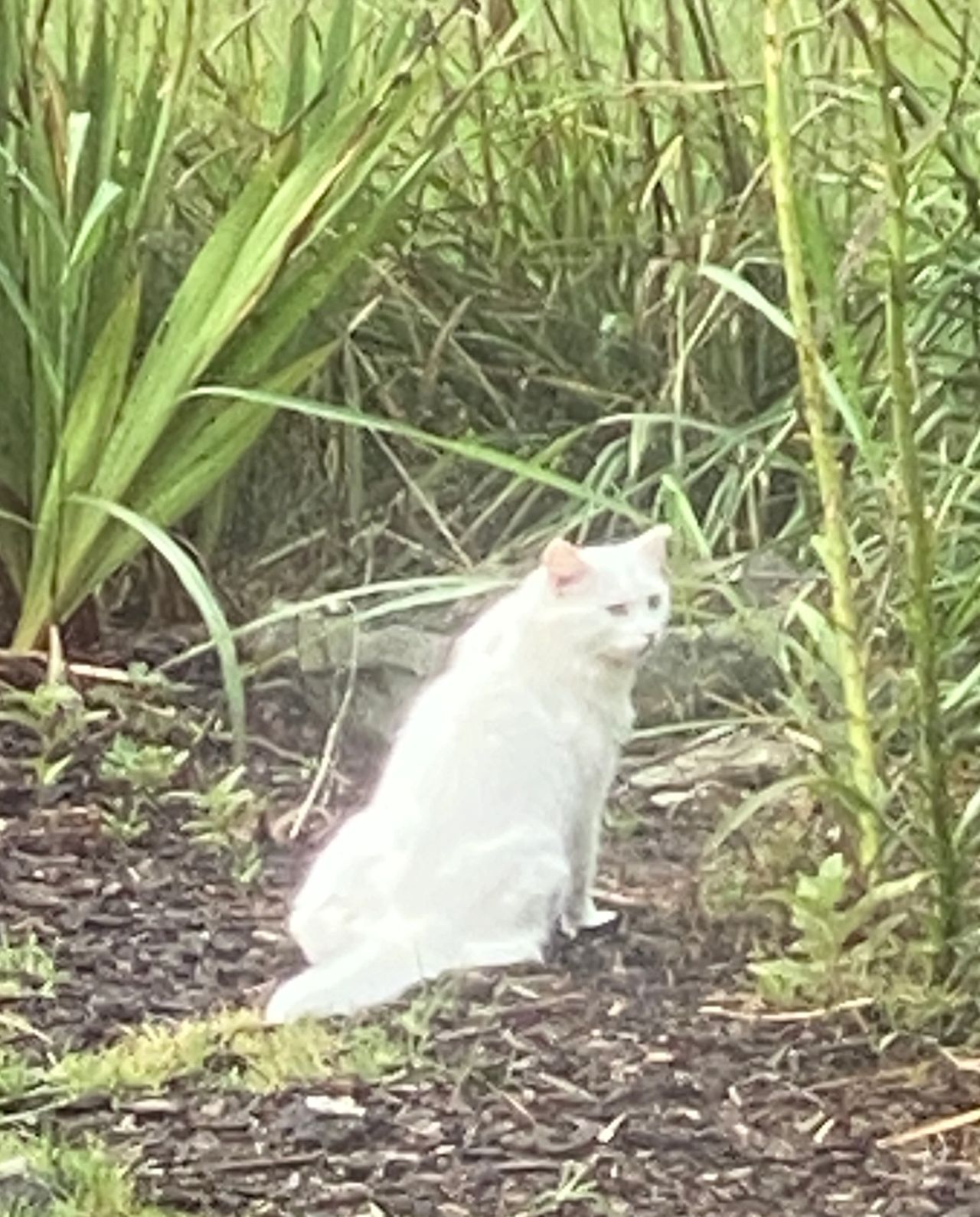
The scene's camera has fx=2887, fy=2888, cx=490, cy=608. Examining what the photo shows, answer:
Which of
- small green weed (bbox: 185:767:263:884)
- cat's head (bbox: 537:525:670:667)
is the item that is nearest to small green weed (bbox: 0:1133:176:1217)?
small green weed (bbox: 185:767:263:884)

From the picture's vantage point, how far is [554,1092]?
0.93 m

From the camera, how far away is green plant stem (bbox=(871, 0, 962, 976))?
0.97 m

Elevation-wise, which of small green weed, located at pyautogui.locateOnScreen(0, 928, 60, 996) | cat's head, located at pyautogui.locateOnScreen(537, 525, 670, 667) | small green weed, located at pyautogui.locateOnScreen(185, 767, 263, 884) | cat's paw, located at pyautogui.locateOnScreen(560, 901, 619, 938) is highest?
cat's head, located at pyautogui.locateOnScreen(537, 525, 670, 667)

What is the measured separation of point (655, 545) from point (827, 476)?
2.5 inches

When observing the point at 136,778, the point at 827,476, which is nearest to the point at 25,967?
the point at 136,778

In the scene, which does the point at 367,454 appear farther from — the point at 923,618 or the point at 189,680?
the point at 923,618

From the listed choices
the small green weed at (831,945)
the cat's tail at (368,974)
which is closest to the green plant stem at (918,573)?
the small green weed at (831,945)

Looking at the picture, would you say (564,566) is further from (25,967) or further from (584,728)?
(25,967)

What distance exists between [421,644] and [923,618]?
17 centimetres

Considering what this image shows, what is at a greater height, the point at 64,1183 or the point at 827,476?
the point at 827,476

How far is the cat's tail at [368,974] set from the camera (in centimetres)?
95

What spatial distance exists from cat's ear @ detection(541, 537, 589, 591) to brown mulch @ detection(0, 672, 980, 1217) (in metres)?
0.08

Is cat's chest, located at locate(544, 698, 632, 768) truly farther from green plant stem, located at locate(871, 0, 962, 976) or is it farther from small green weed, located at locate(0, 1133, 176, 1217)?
small green weed, located at locate(0, 1133, 176, 1217)

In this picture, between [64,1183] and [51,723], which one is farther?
[51,723]
